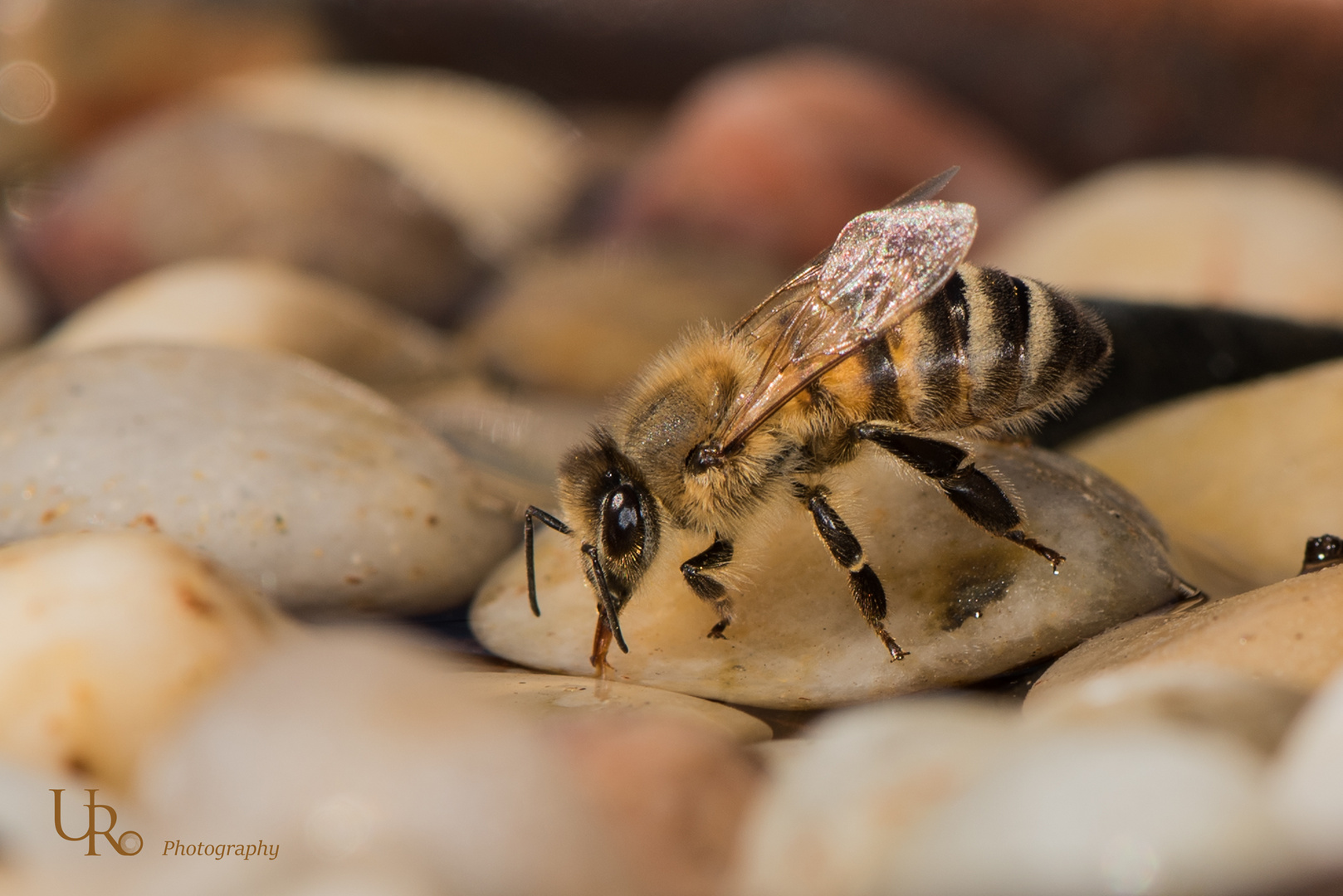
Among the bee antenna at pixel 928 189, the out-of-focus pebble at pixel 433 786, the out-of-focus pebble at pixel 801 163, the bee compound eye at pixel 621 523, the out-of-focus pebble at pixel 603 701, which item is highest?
the out-of-focus pebble at pixel 801 163

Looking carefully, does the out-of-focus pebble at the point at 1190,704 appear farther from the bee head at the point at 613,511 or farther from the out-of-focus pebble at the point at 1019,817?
the bee head at the point at 613,511

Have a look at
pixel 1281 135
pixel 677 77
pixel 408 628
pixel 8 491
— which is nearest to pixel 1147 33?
pixel 1281 135

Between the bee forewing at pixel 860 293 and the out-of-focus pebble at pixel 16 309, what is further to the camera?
the out-of-focus pebble at pixel 16 309

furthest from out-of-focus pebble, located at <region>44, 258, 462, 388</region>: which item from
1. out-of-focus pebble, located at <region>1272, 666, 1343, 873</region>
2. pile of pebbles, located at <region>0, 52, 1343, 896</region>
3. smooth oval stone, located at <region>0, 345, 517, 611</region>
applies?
out-of-focus pebble, located at <region>1272, 666, 1343, 873</region>

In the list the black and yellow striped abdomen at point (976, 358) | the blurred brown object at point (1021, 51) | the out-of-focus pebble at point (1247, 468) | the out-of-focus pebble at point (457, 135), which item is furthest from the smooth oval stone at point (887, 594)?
the blurred brown object at point (1021, 51)

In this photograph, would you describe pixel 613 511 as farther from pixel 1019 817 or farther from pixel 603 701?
pixel 1019 817

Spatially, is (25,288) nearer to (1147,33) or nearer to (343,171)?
(343,171)
